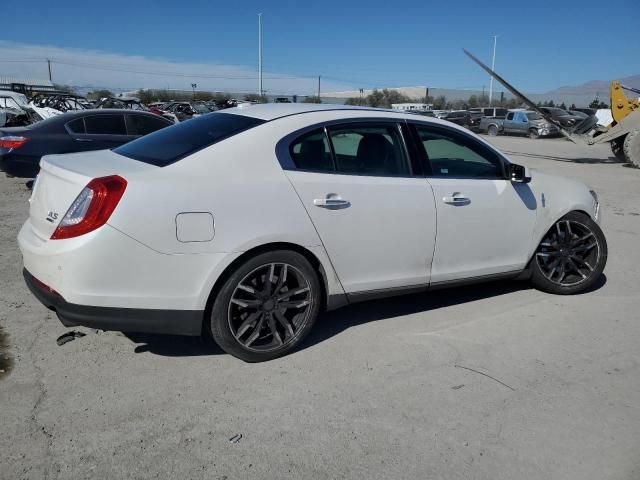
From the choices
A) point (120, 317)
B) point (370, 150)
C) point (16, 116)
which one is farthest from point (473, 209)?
point (16, 116)

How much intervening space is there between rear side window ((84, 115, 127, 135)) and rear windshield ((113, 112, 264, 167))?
610cm

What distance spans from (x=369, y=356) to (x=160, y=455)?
152 cm

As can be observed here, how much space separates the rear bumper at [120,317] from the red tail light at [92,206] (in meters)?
0.38

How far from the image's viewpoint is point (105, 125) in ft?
31.4

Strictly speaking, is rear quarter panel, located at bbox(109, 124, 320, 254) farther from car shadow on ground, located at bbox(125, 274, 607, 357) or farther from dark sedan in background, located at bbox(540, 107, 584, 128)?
dark sedan in background, located at bbox(540, 107, 584, 128)

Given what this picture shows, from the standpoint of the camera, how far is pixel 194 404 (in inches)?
119

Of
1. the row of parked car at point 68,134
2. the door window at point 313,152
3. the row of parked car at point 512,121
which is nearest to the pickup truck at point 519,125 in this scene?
the row of parked car at point 512,121

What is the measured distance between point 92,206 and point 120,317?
2.04 ft

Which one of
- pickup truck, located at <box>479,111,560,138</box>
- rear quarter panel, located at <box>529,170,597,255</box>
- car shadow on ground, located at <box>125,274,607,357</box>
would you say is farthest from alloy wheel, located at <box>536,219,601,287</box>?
pickup truck, located at <box>479,111,560,138</box>

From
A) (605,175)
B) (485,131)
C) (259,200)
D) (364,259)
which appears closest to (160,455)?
(259,200)

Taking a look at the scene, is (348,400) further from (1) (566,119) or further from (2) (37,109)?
(1) (566,119)

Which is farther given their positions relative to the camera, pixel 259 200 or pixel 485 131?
pixel 485 131

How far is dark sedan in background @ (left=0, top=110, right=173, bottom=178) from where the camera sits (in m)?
8.79

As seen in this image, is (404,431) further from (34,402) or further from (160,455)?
(34,402)
